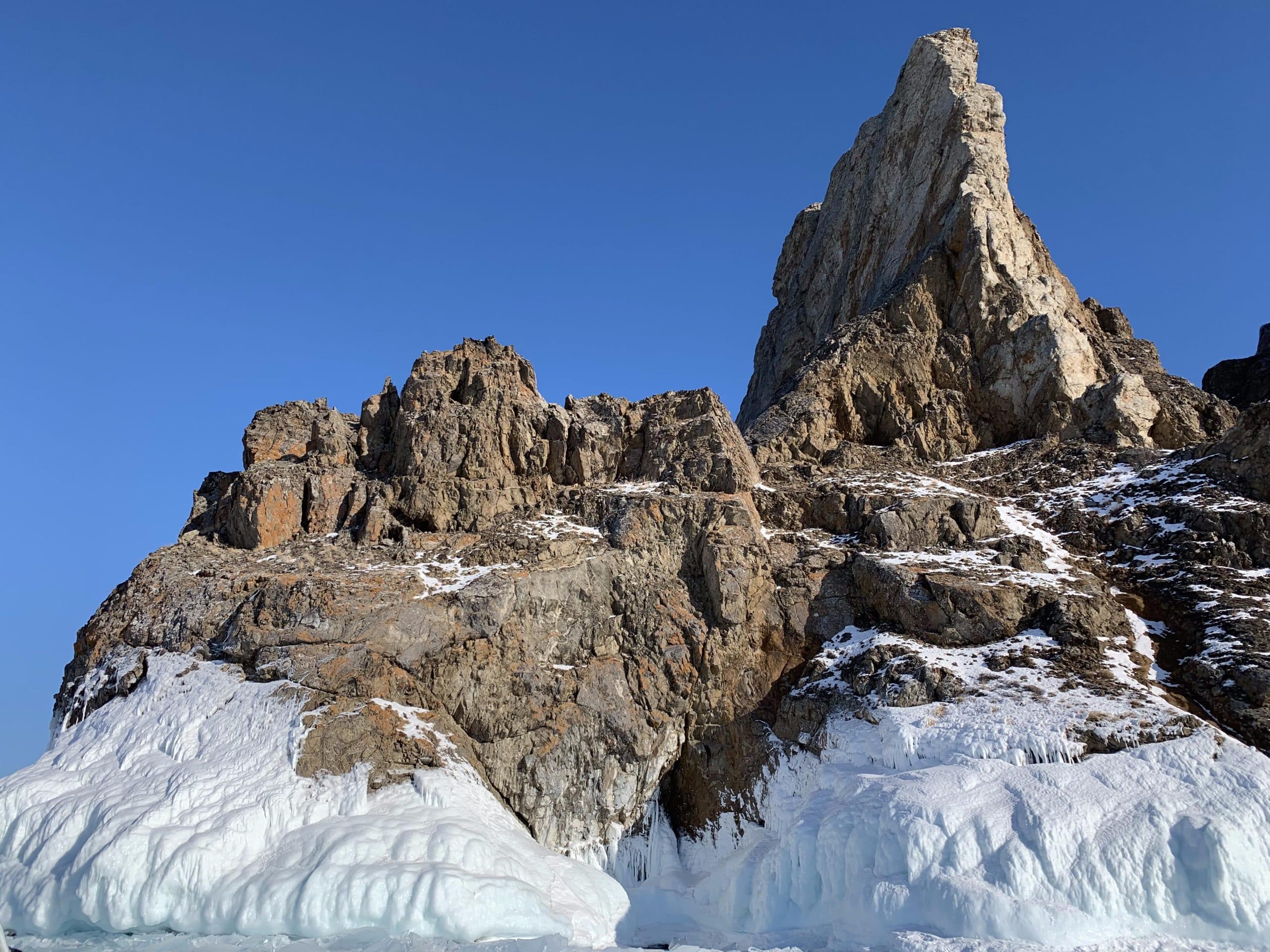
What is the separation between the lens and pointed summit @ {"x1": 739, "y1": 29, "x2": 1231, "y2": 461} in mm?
41000

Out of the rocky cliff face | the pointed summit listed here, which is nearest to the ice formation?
the rocky cliff face

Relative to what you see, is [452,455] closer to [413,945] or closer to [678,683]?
[678,683]

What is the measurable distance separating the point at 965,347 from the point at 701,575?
2076 cm

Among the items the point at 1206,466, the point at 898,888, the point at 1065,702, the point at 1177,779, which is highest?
the point at 1206,466

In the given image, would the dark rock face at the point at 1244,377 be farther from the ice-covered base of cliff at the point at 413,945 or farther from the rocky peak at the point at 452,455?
the ice-covered base of cliff at the point at 413,945

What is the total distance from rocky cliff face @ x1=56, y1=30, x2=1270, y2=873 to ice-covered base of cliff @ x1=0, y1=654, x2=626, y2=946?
3.93ft

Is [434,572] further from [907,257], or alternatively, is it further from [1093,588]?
[907,257]

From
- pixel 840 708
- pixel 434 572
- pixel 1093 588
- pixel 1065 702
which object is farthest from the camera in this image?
pixel 434 572

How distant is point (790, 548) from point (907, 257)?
84.8 ft

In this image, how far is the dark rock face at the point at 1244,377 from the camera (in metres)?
58.9

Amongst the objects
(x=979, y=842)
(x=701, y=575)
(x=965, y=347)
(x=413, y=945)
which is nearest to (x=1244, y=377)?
(x=965, y=347)

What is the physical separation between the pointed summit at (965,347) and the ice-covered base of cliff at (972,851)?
62.9 feet

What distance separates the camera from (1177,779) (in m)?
21.6

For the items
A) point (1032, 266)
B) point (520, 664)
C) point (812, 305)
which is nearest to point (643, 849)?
point (520, 664)
